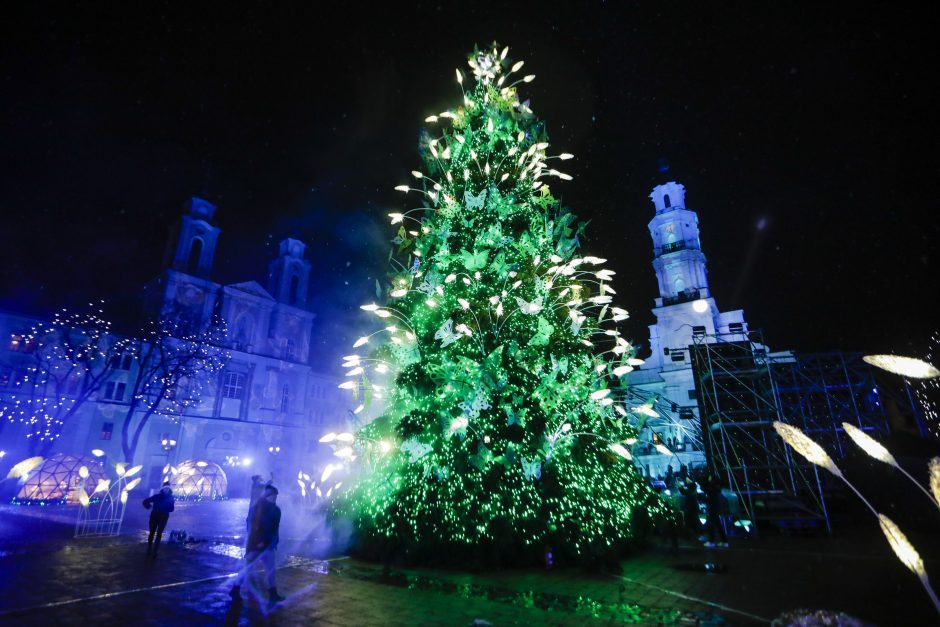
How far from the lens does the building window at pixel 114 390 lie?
32500 mm

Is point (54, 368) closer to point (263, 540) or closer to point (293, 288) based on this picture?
point (293, 288)

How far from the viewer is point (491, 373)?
8.20 m

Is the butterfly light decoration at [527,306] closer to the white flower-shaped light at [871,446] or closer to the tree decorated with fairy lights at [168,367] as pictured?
the white flower-shaped light at [871,446]

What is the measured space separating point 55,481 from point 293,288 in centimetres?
2580

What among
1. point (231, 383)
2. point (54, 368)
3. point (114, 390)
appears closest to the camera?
point (54, 368)

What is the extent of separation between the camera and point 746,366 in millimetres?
16844

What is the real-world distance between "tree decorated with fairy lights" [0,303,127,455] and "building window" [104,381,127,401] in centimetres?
211

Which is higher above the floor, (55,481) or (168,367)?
(168,367)

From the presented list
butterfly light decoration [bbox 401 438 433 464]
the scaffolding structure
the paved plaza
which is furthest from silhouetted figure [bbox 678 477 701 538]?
butterfly light decoration [bbox 401 438 433 464]

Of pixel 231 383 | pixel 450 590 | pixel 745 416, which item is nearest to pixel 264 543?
pixel 450 590

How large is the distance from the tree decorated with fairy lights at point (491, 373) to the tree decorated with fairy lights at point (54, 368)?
24065 millimetres

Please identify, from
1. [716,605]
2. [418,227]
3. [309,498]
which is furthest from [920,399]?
[309,498]

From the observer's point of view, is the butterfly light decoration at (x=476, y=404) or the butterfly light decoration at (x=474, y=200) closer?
the butterfly light decoration at (x=476, y=404)

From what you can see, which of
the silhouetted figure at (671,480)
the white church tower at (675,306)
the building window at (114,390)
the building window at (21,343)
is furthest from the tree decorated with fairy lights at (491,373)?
the building window at (114,390)
